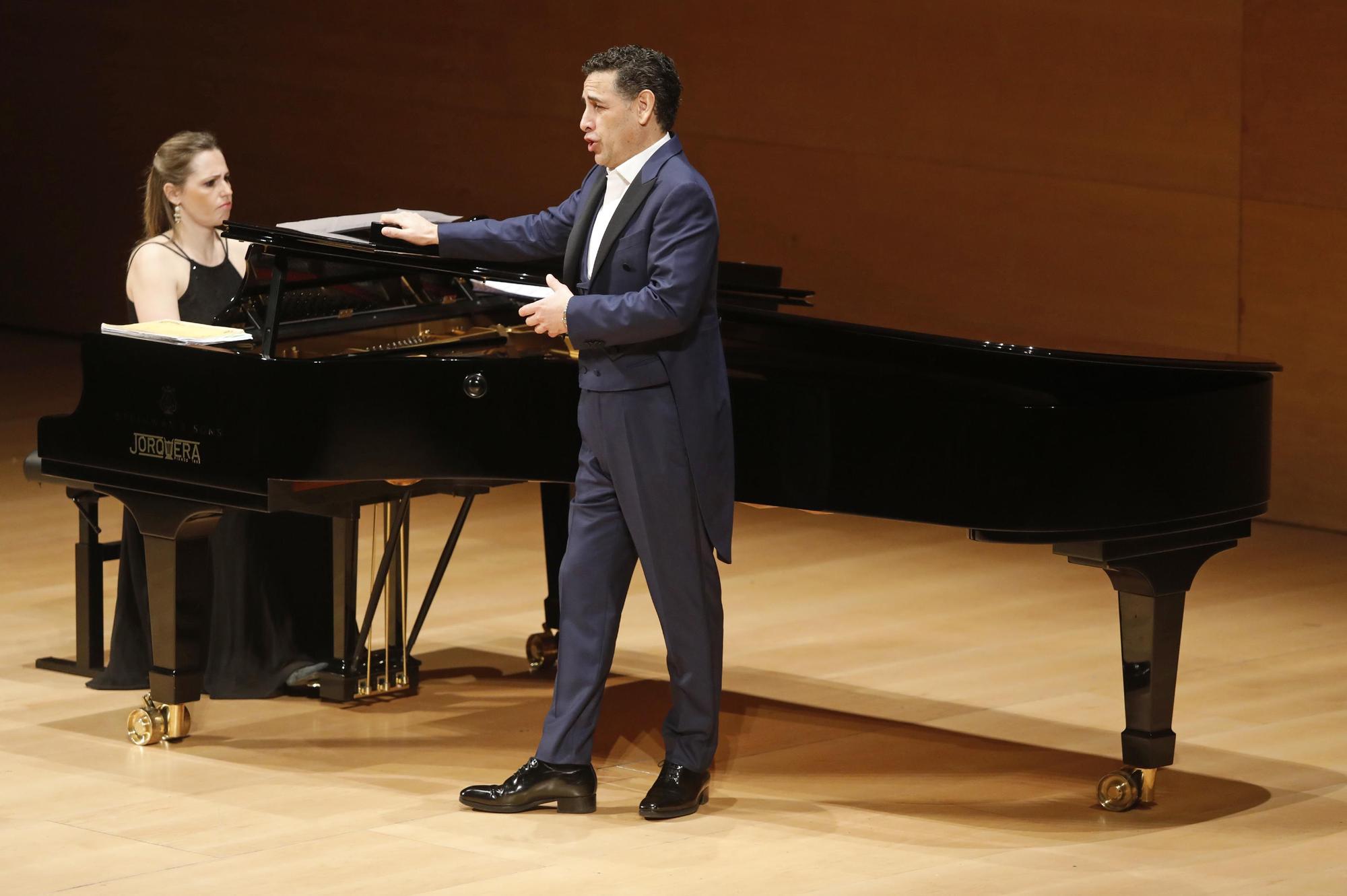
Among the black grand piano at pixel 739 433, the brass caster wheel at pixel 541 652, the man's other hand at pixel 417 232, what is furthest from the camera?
the brass caster wheel at pixel 541 652

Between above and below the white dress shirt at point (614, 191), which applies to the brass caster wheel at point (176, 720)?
below

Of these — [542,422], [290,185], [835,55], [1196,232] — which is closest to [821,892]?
[542,422]

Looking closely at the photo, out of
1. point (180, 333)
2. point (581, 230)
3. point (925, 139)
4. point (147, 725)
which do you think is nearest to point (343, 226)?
point (180, 333)

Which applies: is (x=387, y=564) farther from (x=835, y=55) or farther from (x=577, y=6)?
(x=577, y=6)

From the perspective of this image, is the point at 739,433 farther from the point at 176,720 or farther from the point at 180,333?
the point at 176,720

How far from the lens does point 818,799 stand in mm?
4309

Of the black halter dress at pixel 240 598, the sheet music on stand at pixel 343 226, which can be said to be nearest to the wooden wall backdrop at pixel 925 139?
the sheet music on stand at pixel 343 226

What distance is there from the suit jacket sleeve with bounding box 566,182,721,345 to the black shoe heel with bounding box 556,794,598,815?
87 centimetres

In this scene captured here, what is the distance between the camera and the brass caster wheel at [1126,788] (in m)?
4.21

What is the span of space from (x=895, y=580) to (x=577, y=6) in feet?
10.5

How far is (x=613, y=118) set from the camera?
3969 mm

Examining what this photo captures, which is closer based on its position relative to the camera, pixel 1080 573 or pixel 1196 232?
pixel 1080 573

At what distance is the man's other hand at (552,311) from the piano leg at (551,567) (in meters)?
1.36

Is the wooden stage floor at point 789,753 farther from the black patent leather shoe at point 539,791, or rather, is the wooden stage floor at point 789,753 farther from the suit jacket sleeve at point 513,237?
the suit jacket sleeve at point 513,237
